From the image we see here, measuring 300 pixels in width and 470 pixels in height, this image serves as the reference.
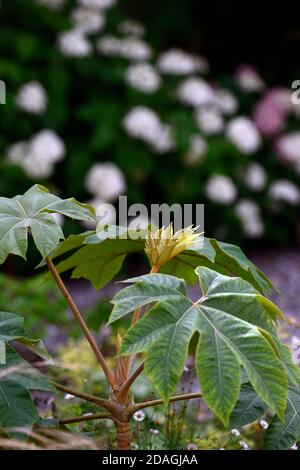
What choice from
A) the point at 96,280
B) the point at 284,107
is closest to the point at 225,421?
the point at 96,280

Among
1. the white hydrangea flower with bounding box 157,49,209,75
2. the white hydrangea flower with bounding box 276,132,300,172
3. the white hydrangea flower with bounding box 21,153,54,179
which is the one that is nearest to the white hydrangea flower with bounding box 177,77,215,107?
the white hydrangea flower with bounding box 157,49,209,75

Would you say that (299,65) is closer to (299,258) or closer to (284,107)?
(284,107)

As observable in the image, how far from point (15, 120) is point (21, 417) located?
421 centimetres

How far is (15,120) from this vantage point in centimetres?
554

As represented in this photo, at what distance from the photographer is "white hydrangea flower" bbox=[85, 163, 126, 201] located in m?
5.32

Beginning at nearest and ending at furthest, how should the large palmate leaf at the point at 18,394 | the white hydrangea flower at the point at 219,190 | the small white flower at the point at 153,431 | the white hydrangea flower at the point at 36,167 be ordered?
the large palmate leaf at the point at 18,394
the small white flower at the point at 153,431
the white hydrangea flower at the point at 36,167
the white hydrangea flower at the point at 219,190

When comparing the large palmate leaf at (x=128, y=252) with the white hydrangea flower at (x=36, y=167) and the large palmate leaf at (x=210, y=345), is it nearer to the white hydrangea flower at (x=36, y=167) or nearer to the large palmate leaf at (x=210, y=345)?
the large palmate leaf at (x=210, y=345)

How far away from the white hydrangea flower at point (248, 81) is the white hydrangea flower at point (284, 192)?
2.93 ft

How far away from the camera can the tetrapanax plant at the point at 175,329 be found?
1410 mm

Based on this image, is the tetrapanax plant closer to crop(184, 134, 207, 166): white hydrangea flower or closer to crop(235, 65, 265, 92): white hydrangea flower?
crop(184, 134, 207, 166): white hydrangea flower

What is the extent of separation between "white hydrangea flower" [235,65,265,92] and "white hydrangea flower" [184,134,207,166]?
1051 millimetres

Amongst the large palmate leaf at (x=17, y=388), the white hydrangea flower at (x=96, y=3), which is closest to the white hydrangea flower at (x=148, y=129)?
the white hydrangea flower at (x=96, y=3)
